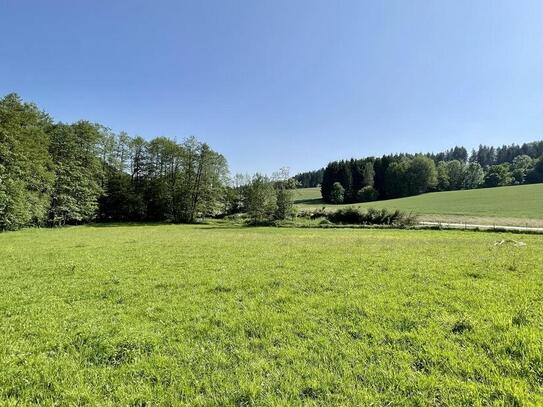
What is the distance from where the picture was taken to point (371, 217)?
47000mm

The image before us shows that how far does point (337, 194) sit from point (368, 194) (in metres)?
11.2

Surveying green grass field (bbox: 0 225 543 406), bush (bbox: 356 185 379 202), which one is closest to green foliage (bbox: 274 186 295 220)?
green grass field (bbox: 0 225 543 406)

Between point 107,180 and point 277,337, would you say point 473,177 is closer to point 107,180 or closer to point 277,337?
point 107,180

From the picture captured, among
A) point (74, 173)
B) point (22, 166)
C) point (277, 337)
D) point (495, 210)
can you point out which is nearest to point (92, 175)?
point (74, 173)

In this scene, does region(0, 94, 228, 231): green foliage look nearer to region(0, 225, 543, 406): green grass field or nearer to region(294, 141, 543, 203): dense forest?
region(0, 225, 543, 406): green grass field

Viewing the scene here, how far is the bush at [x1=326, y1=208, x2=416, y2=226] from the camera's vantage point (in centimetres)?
4344

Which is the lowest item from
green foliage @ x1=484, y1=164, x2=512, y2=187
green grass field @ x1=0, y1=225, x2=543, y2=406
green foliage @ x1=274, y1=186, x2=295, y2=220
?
green grass field @ x1=0, y1=225, x2=543, y2=406

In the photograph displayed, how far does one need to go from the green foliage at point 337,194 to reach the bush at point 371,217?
5351cm

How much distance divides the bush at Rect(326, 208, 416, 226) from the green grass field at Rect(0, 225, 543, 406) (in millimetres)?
34210

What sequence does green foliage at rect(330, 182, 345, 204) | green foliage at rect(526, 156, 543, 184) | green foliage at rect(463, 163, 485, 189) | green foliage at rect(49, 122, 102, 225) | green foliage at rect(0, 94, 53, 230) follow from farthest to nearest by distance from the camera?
green foliage at rect(463, 163, 485, 189) → green foliage at rect(526, 156, 543, 184) → green foliage at rect(330, 182, 345, 204) → green foliage at rect(49, 122, 102, 225) → green foliage at rect(0, 94, 53, 230)

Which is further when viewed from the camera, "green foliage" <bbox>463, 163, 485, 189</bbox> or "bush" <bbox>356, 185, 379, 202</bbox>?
"green foliage" <bbox>463, 163, 485, 189</bbox>

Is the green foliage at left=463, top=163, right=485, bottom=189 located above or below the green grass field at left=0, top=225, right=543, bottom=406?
above

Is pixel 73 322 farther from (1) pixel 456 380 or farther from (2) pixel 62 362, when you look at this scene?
(1) pixel 456 380

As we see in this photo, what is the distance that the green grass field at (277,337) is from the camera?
13.3ft
